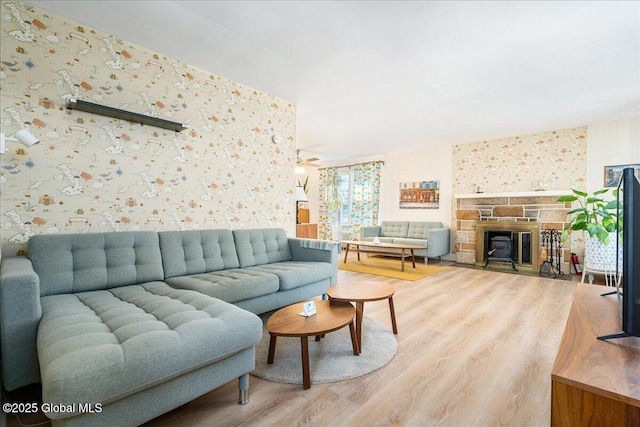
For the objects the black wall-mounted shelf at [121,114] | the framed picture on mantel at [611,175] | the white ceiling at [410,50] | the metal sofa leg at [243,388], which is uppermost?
the white ceiling at [410,50]

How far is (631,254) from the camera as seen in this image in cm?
110

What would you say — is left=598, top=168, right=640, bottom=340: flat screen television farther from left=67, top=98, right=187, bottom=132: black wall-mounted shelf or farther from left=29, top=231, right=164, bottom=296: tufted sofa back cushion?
left=67, top=98, right=187, bottom=132: black wall-mounted shelf

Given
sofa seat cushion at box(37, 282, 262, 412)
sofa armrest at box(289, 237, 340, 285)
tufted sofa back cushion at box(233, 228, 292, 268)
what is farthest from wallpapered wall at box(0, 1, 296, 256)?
sofa seat cushion at box(37, 282, 262, 412)

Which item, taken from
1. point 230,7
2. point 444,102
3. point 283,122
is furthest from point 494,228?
point 230,7

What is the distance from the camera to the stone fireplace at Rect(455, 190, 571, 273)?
5.38m

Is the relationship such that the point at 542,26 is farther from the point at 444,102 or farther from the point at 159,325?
the point at 159,325

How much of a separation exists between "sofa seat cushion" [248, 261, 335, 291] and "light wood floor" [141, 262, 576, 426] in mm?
662

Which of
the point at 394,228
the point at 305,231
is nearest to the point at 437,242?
the point at 394,228

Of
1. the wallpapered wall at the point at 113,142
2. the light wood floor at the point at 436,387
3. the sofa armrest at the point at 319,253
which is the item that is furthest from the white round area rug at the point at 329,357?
the wallpapered wall at the point at 113,142

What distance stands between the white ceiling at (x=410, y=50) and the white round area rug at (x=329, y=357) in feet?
8.61

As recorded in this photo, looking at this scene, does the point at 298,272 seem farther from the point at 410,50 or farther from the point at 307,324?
the point at 410,50

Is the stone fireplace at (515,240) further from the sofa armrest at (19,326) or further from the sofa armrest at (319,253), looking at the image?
the sofa armrest at (19,326)

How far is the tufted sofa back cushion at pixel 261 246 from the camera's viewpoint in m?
3.32

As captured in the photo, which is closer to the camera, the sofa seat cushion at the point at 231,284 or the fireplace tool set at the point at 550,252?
the sofa seat cushion at the point at 231,284
